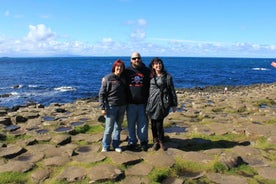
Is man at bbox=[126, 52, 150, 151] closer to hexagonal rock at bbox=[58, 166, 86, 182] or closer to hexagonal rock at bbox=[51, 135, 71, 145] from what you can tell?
hexagonal rock at bbox=[58, 166, 86, 182]

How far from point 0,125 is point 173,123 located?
699 cm

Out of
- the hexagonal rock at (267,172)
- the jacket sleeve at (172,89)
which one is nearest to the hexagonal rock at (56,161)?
the jacket sleeve at (172,89)

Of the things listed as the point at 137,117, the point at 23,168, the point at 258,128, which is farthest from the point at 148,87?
the point at 258,128

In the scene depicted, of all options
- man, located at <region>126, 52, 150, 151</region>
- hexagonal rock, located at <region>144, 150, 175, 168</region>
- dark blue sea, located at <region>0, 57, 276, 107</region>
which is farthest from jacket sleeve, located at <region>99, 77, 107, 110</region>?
dark blue sea, located at <region>0, 57, 276, 107</region>

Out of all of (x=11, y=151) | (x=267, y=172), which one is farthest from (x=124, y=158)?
(x=267, y=172)

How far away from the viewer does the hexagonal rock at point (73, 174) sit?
22.1 ft

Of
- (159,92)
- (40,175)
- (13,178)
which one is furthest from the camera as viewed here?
(159,92)

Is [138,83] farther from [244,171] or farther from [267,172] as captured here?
[267,172]

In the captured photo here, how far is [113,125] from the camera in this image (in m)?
8.47

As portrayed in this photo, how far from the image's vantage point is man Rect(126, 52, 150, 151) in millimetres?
8336

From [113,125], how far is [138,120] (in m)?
0.76

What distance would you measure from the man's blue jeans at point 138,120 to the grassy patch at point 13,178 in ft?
10.3

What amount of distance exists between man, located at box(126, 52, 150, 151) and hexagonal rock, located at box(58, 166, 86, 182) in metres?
1.92

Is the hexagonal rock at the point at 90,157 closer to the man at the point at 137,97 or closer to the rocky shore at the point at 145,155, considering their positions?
the rocky shore at the point at 145,155
